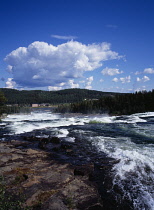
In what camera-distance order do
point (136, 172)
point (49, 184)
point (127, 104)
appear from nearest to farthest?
point (49, 184) < point (136, 172) < point (127, 104)

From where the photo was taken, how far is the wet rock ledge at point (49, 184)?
8.16 m

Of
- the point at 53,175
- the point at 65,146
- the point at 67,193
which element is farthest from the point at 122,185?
the point at 65,146

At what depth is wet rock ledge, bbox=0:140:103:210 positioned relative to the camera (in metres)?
8.16

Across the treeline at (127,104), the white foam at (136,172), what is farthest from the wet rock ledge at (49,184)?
the treeline at (127,104)

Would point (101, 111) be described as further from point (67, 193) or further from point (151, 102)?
point (67, 193)

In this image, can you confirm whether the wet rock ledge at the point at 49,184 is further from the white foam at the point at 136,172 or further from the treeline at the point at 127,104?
the treeline at the point at 127,104

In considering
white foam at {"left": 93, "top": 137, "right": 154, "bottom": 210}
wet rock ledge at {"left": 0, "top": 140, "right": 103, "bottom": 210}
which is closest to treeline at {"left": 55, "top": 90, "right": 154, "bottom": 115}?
white foam at {"left": 93, "top": 137, "right": 154, "bottom": 210}

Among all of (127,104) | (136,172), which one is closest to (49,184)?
(136,172)

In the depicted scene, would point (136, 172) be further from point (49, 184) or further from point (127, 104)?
point (127, 104)

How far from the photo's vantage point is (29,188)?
9.34m

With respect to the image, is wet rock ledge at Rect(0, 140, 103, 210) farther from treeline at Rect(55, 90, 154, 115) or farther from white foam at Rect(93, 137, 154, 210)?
treeline at Rect(55, 90, 154, 115)

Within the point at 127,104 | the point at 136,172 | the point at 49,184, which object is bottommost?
the point at 136,172

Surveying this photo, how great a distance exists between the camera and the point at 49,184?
9828mm

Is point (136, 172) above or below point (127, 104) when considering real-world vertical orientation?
below
